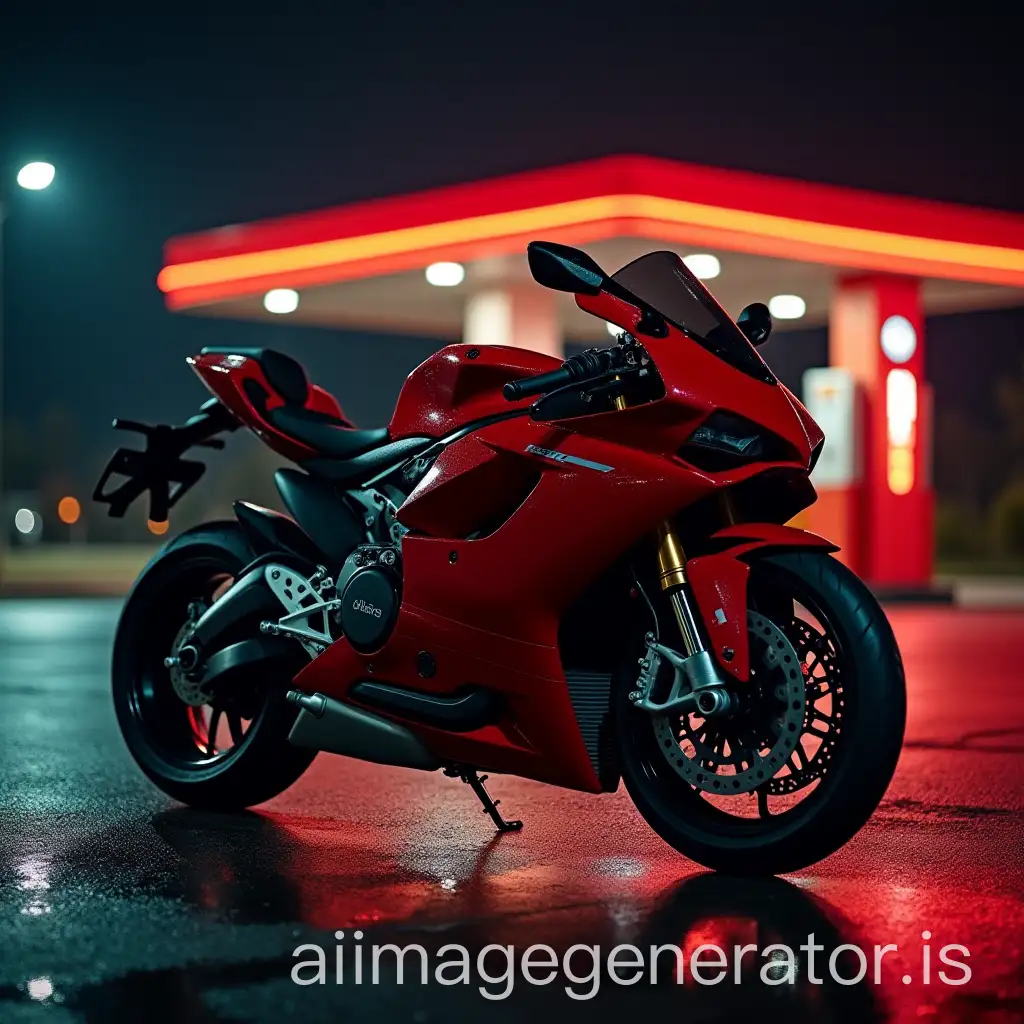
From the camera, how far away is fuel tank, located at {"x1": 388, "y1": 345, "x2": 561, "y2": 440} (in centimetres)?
534

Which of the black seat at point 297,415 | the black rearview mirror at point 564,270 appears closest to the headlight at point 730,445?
the black rearview mirror at point 564,270

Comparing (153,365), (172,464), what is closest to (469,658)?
(172,464)

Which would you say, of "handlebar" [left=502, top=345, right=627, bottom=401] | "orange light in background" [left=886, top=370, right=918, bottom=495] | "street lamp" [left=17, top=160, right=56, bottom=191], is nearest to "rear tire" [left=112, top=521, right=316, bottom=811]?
"handlebar" [left=502, top=345, right=627, bottom=401]

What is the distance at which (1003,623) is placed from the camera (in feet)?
61.7

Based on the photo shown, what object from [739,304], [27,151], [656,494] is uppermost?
[27,151]

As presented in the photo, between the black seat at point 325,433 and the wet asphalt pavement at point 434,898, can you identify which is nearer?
the wet asphalt pavement at point 434,898

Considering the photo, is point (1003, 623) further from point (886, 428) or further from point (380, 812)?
point (380, 812)

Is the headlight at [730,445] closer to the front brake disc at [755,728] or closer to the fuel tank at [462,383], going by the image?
the front brake disc at [755,728]

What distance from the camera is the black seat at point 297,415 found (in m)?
5.77

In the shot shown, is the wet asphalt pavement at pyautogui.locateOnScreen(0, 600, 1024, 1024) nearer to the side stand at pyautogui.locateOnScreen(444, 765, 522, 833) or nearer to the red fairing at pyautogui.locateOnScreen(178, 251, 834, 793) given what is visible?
the side stand at pyautogui.locateOnScreen(444, 765, 522, 833)

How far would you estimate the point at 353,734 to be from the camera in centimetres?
533

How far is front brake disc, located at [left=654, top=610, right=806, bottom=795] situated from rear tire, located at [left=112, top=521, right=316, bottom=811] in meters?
1.53

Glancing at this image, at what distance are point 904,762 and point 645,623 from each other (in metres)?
2.95

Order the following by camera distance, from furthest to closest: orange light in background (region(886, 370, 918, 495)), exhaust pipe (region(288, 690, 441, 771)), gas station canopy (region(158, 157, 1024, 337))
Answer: orange light in background (region(886, 370, 918, 495)), gas station canopy (region(158, 157, 1024, 337)), exhaust pipe (region(288, 690, 441, 771))
